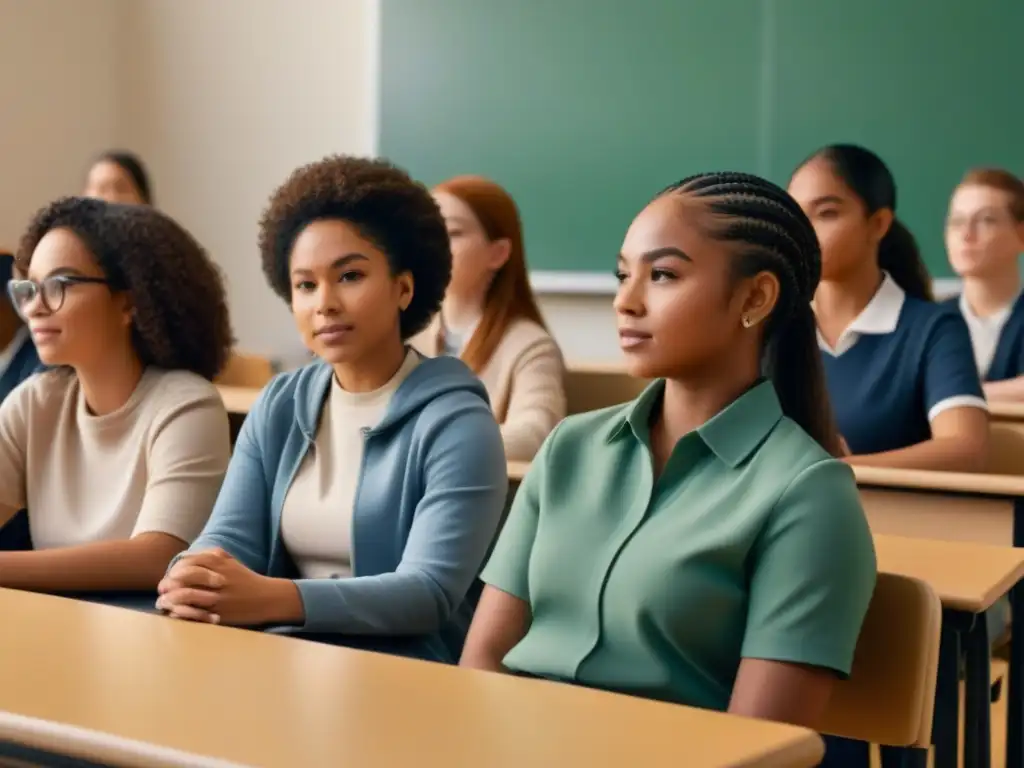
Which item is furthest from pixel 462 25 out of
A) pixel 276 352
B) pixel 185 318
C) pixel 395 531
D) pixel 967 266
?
pixel 395 531

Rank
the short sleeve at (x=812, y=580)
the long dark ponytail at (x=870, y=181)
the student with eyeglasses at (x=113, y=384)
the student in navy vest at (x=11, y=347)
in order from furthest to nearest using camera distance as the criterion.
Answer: the long dark ponytail at (x=870, y=181) < the student in navy vest at (x=11, y=347) < the student with eyeglasses at (x=113, y=384) < the short sleeve at (x=812, y=580)

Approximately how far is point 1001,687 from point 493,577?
1.35 metres

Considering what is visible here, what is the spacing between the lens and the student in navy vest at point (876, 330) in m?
2.99

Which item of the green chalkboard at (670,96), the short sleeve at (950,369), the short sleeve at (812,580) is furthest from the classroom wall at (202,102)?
the short sleeve at (812,580)

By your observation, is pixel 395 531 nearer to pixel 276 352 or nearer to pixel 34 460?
pixel 34 460

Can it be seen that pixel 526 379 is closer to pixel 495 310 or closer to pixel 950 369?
pixel 495 310

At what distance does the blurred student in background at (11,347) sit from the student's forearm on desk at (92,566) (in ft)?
2.33

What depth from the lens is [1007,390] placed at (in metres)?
4.00

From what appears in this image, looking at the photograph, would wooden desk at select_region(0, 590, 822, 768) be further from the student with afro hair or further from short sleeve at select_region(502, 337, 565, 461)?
short sleeve at select_region(502, 337, 565, 461)

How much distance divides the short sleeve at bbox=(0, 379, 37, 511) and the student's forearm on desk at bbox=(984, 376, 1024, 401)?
2.67 metres

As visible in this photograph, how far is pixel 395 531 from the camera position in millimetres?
1882

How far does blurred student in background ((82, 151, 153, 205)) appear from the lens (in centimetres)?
512

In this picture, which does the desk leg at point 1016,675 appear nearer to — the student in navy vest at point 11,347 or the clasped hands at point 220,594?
the clasped hands at point 220,594

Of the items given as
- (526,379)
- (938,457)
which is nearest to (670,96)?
(526,379)
